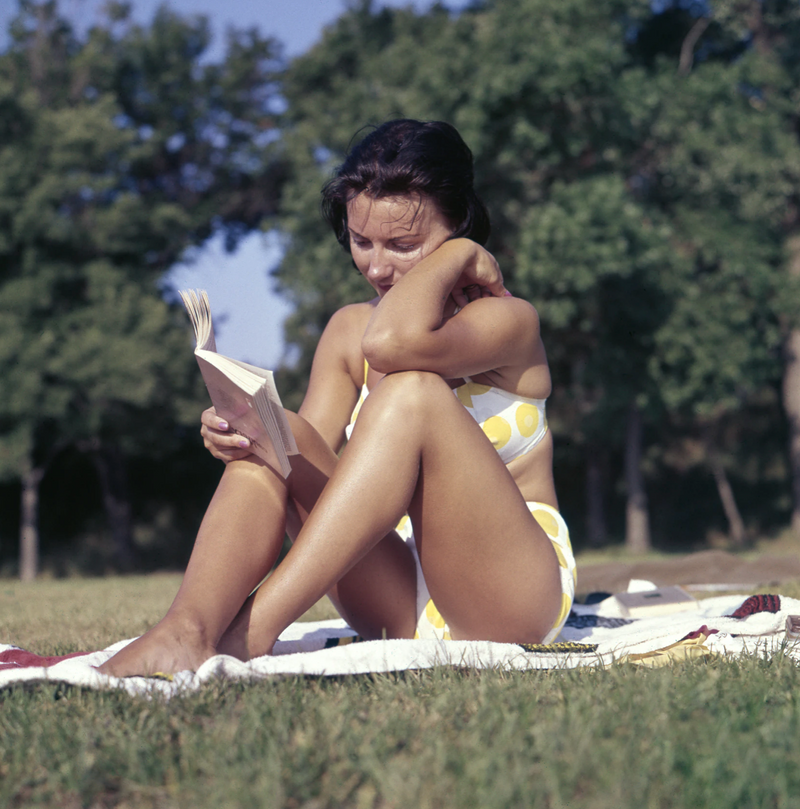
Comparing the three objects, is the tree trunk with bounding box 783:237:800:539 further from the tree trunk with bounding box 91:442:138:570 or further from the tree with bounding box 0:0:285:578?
the tree trunk with bounding box 91:442:138:570

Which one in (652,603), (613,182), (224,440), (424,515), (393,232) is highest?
(613,182)

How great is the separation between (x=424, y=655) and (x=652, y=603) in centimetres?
170

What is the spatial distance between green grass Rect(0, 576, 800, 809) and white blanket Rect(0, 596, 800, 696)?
36mm

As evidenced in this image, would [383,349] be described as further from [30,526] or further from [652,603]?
[30,526]

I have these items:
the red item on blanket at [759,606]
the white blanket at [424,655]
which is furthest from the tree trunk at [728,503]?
the white blanket at [424,655]

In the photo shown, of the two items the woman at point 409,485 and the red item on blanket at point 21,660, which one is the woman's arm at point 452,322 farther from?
the red item on blanket at point 21,660

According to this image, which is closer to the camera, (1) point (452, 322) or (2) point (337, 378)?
(1) point (452, 322)

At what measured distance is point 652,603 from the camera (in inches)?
131

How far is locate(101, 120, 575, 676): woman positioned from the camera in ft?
6.28

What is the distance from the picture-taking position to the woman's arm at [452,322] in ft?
6.71

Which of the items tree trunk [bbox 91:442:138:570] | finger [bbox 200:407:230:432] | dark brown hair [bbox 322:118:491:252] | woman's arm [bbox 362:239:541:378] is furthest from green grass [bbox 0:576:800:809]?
tree trunk [bbox 91:442:138:570]

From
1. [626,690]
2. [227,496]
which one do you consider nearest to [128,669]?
[227,496]

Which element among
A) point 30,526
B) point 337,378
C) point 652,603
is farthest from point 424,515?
point 30,526

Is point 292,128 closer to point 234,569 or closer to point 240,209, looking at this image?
point 240,209
